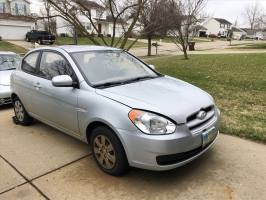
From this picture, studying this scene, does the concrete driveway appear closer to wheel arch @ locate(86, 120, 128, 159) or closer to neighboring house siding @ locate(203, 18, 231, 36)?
wheel arch @ locate(86, 120, 128, 159)

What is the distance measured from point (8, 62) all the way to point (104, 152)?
19.2 ft

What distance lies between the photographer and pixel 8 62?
8.42 m

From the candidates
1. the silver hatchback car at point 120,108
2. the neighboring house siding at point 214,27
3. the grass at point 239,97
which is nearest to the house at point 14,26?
the grass at point 239,97

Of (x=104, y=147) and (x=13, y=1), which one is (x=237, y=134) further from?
(x=13, y=1)

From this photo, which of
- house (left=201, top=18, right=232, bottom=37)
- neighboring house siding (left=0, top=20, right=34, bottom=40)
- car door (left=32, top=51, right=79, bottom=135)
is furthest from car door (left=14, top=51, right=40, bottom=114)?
house (left=201, top=18, right=232, bottom=37)

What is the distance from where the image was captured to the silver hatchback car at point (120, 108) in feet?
10.8

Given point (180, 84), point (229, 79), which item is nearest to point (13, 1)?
point (229, 79)

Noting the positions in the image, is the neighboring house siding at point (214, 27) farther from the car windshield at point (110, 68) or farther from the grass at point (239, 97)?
the car windshield at point (110, 68)

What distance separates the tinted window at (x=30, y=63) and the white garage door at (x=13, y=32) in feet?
135

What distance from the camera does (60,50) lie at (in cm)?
463

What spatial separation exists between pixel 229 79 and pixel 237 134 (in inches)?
202

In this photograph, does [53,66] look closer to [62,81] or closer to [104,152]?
[62,81]

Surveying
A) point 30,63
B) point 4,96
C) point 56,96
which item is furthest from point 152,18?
point 56,96

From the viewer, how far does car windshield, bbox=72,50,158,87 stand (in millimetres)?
4164
